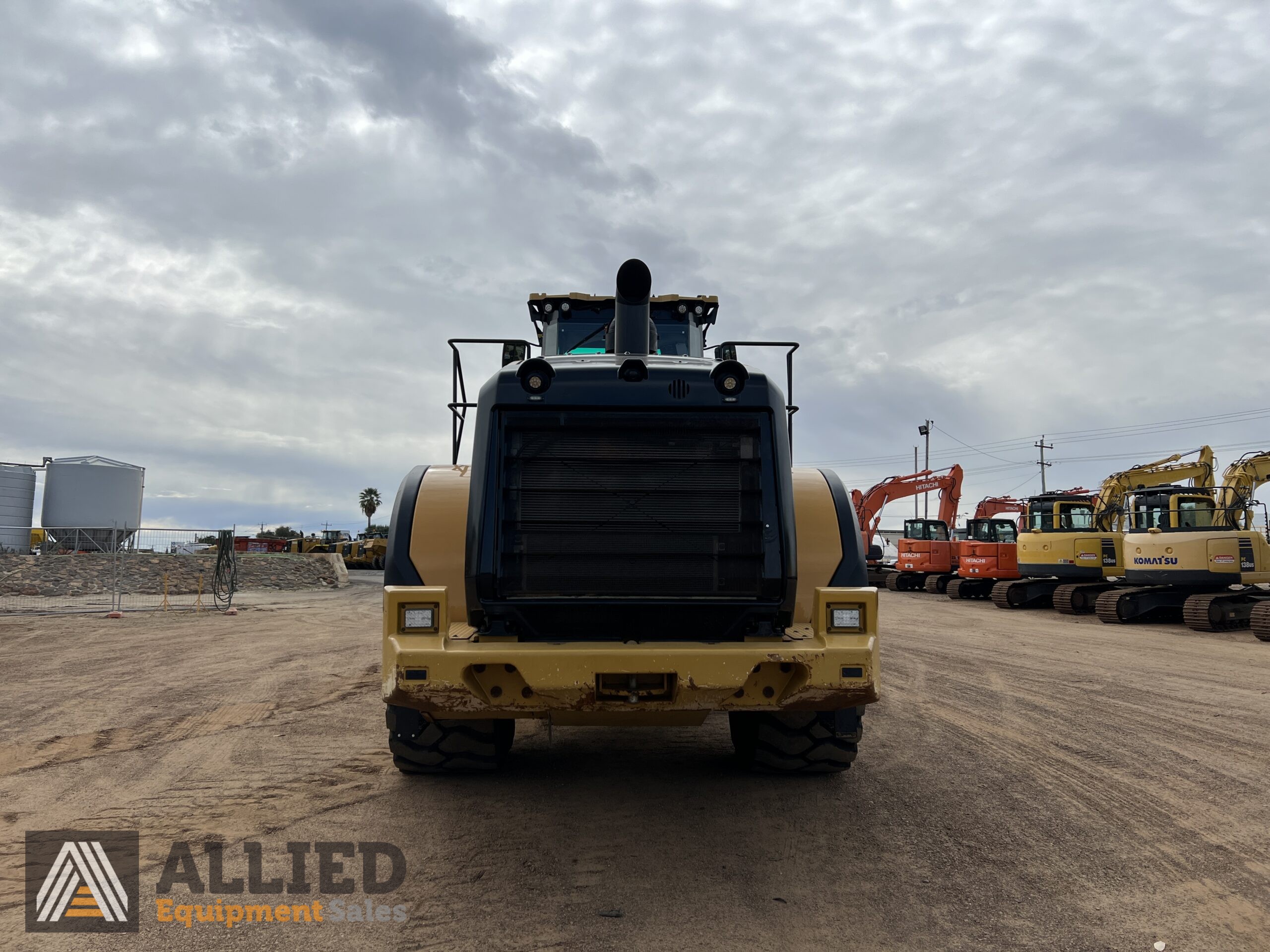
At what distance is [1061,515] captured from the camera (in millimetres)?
22312

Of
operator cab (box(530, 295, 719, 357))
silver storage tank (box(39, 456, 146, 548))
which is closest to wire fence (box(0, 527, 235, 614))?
silver storage tank (box(39, 456, 146, 548))

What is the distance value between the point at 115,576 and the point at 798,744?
19312 mm

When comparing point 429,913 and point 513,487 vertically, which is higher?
point 513,487

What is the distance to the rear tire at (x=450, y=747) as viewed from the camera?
16.5 feet

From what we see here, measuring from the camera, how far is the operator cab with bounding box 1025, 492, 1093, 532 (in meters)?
22.2

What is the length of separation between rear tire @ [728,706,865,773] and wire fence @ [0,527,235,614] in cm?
1733

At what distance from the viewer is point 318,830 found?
4.36 m

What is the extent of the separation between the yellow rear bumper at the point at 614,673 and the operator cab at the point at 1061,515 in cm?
2068

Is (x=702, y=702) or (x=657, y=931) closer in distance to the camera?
(x=657, y=931)

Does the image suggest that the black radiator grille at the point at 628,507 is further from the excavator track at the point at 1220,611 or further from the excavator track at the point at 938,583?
the excavator track at the point at 938,583

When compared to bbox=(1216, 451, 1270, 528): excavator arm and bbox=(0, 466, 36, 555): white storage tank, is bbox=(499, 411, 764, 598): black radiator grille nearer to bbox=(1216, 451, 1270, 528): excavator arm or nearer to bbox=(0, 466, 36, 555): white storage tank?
bbox=(1216, 451, 1270, 528): excavator arm

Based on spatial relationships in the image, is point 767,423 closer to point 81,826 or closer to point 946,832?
point 946,832

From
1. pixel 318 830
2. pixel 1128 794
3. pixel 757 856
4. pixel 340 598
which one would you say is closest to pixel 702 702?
pixel 757 856

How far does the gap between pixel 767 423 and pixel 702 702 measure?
1.41 metres
